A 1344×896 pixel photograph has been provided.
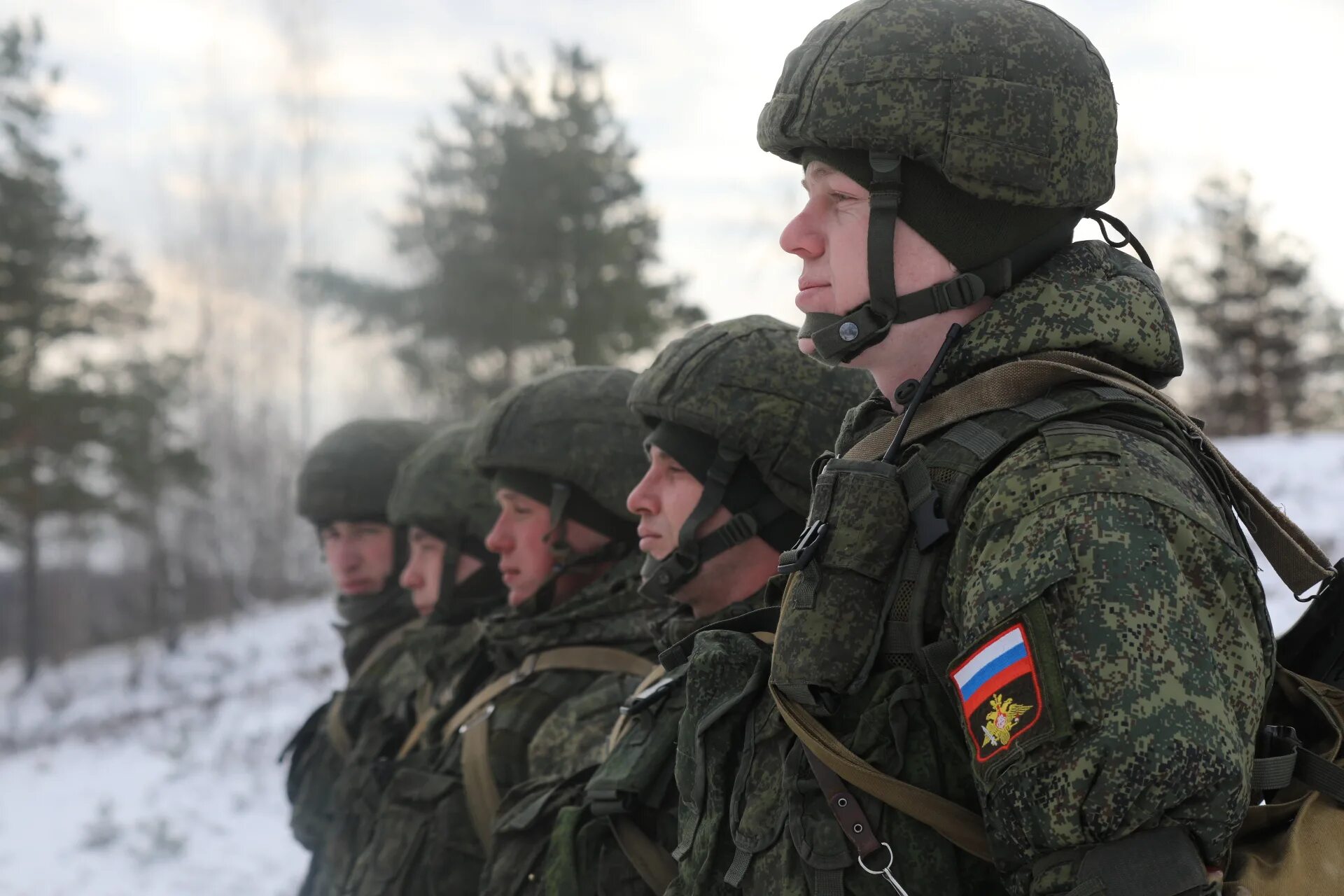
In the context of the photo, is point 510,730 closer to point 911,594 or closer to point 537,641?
point 537,641

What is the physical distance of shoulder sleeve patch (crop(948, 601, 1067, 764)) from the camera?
1714 mm

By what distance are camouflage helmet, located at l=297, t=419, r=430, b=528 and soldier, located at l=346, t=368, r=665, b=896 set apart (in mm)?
2271

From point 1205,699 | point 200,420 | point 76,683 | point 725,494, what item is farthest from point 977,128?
point 200,420

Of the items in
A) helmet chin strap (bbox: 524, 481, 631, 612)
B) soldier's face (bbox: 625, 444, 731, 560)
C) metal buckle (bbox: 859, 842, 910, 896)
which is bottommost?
metal buckle (bbox: 859, 842, 910, 896)

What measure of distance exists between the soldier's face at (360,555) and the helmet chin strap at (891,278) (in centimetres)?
538

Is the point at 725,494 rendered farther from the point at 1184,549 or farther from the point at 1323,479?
the point at 1323,479

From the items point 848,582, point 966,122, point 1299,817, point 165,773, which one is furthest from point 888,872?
point 165,773

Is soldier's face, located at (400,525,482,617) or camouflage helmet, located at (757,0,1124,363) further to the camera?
soldier's face, located at (400,525,482,617)

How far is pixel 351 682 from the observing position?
6852 millimetres

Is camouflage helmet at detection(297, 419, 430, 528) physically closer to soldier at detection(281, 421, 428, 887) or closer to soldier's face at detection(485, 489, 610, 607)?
soldier at detection(281, 421, 428, 887)

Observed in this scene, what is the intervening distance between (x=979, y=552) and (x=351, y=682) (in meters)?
5.57

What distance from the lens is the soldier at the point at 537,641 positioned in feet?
14.4

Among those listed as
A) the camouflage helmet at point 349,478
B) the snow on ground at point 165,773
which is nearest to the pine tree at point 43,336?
the snow on ground at point 165,773

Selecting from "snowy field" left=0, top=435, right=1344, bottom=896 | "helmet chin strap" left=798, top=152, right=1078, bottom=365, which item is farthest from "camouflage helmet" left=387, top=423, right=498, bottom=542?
"snowy field" left=0, top=435, right=1344, bottom=896
